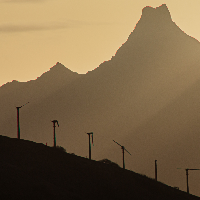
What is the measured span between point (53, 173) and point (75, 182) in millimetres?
4254

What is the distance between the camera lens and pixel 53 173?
A: 7000 centimetres

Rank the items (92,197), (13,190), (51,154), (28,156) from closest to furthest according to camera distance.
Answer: (13,190)
(92,197)
(28,156)
(51,154)

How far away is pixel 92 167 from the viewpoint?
8712 cm

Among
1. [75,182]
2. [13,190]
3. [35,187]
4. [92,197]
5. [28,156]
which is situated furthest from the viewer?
[28,156]

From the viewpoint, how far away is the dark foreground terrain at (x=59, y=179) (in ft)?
175

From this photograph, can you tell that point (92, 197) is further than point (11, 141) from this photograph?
No

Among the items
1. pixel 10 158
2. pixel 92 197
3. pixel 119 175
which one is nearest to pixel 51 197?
pixel 92 197

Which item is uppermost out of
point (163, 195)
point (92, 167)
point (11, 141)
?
point (11, 141)

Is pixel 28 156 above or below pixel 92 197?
above

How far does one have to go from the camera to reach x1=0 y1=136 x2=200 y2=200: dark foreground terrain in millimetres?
53312

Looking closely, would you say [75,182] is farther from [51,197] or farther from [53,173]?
[51,197]

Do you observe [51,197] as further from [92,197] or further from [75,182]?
[75,182]

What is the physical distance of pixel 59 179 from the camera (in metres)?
67.1

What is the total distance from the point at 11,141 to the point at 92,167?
60.9 feet
